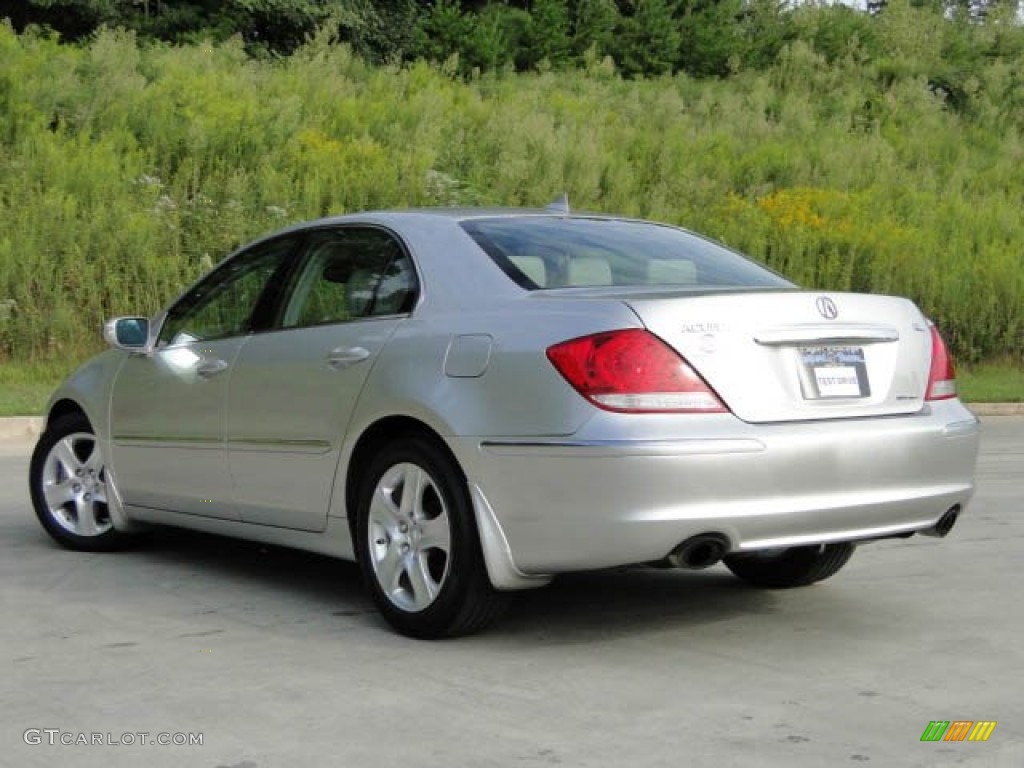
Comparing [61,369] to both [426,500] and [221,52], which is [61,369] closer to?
[221,52]

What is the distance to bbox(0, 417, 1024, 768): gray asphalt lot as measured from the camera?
4.41 metres

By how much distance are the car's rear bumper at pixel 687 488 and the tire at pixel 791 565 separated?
1.08m

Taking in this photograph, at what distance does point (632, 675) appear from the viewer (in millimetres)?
5270

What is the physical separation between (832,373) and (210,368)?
2775mm

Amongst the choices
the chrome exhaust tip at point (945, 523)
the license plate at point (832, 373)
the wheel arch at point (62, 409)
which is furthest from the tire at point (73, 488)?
the chrome exhaust tip at point (945, 523)

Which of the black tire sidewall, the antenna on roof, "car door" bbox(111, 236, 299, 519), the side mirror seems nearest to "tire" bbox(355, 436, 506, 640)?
the black tire sidewall

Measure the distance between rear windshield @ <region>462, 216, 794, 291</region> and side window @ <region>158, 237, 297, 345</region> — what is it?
3.67 ft

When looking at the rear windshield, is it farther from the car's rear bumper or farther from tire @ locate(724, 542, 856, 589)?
tire @ locate(724, 542, 856, 589)

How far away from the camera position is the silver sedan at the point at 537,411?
5.31 metres

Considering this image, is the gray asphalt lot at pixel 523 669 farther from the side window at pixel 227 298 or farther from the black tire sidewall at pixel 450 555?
the side window at pixel 227 298

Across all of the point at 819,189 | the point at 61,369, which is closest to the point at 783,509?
the point at 61,369

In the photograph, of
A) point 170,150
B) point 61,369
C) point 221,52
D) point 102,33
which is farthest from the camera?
point 221,52

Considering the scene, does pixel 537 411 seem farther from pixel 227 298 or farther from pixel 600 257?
pixel 227 298

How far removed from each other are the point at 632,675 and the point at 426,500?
1073mm
